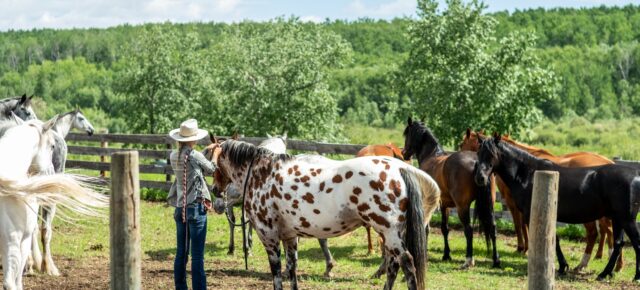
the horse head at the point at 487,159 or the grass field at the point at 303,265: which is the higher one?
the horse head at the point at 487,159

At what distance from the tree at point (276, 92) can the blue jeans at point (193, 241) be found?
2064 centimetres

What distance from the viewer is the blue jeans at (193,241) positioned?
681 centimetres

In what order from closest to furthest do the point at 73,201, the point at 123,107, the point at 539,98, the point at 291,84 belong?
the point at 73,201 < the point at 539,98 < the point at 291,84 < the point at 123,107

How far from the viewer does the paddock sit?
8344 mm

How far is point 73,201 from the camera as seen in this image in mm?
4918

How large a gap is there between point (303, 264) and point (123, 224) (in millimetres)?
5422

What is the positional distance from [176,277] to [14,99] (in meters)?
4.63

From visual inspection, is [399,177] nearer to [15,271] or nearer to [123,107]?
[15,271]

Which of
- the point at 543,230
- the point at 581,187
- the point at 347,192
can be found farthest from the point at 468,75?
the point at 543,230

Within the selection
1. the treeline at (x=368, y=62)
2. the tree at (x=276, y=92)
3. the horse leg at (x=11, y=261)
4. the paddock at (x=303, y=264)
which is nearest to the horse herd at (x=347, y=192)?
the horse leg at (x=11, y=261)

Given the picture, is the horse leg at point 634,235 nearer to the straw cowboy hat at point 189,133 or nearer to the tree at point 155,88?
the straw cowboy hat at point 189,133

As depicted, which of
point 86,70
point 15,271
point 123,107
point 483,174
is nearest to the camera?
point 15,271

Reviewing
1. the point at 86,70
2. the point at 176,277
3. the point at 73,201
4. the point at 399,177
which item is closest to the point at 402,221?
the point at 399,177

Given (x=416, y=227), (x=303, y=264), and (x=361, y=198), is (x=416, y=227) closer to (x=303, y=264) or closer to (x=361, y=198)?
(x=361, y=198)
